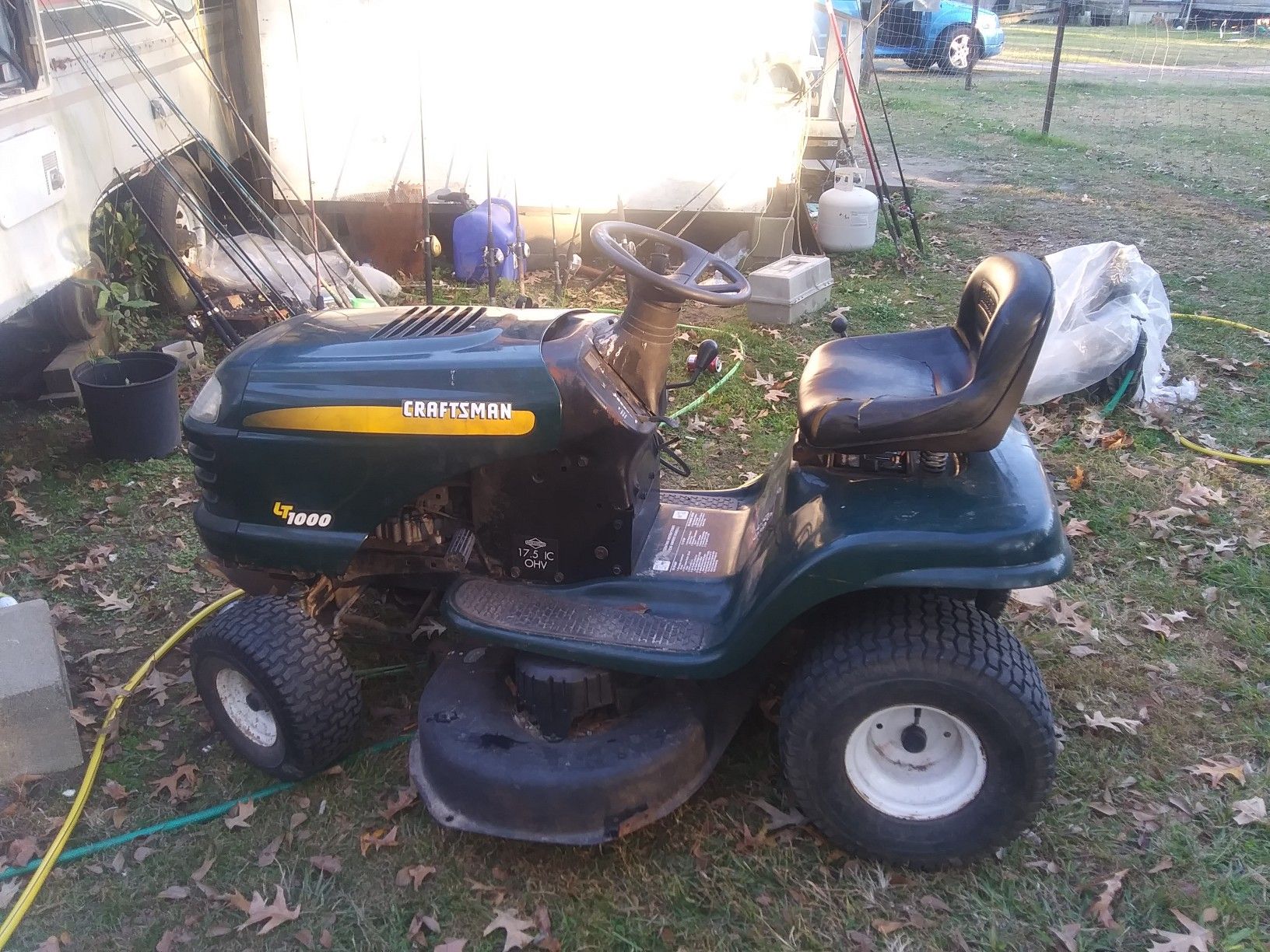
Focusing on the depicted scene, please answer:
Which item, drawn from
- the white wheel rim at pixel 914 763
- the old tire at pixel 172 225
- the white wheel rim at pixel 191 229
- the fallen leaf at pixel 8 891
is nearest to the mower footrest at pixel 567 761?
the white wheel rim at pixel 914 763

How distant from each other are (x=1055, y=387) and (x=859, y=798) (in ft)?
11.6

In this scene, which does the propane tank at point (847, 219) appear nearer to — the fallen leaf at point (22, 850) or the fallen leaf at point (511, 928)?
the fallen leaf at point (511, 928)

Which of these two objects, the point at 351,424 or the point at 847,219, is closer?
the point at 351,424

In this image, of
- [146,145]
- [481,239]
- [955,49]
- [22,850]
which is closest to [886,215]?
[481,239]

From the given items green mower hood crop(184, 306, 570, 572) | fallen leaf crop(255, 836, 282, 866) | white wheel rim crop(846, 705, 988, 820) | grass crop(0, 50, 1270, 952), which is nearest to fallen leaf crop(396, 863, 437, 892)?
grass crop(0, 50, 1270, 952)

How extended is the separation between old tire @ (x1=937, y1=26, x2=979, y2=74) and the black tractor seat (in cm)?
1796

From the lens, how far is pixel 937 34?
19344mm

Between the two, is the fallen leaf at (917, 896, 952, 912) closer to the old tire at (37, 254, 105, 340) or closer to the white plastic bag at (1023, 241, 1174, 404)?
the white plastic bag at (1023, 241, 1174, 404)

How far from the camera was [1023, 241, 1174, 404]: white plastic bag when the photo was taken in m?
5.42

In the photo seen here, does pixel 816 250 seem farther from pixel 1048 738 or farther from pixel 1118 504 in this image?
pixel 1048 738

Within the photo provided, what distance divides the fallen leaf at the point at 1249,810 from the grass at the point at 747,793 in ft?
0.09

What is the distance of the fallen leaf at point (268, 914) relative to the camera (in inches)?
103

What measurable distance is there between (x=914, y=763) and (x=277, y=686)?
1.76 meters

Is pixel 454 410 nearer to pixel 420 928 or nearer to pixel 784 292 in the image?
pixel 420 928
